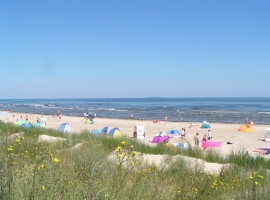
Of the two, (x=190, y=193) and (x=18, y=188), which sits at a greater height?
(x=18, y=188)

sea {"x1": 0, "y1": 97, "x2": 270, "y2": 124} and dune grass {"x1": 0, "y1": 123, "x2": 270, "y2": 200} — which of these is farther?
sea {"x1": 0, "y1": 97, "x2": 270, "y2": 124}

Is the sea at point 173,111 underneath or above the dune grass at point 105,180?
underneath

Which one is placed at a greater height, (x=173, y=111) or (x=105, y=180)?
(x=105, y=180)

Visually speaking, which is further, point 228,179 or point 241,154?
point 241,154

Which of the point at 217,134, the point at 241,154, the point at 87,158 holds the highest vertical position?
the point at 87,158

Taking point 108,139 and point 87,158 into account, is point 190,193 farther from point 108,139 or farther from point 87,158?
point 108,139

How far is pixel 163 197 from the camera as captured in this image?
137 inches

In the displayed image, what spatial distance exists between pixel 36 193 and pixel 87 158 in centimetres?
210

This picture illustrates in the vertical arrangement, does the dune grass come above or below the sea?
above

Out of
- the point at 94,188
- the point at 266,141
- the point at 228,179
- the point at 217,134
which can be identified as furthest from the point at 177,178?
the point at 217,134

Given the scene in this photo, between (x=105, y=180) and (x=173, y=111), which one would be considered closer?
(x=105, y=180)

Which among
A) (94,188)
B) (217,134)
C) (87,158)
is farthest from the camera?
(217,134)

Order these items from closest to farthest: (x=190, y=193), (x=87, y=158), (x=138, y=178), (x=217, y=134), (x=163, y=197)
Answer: (x=163, y=197)
(x=190, y=193)
(x=138, y=178)
(x=87, y=158)
(x=217, y=134)

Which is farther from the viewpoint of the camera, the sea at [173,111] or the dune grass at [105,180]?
the sea at [173,111]
